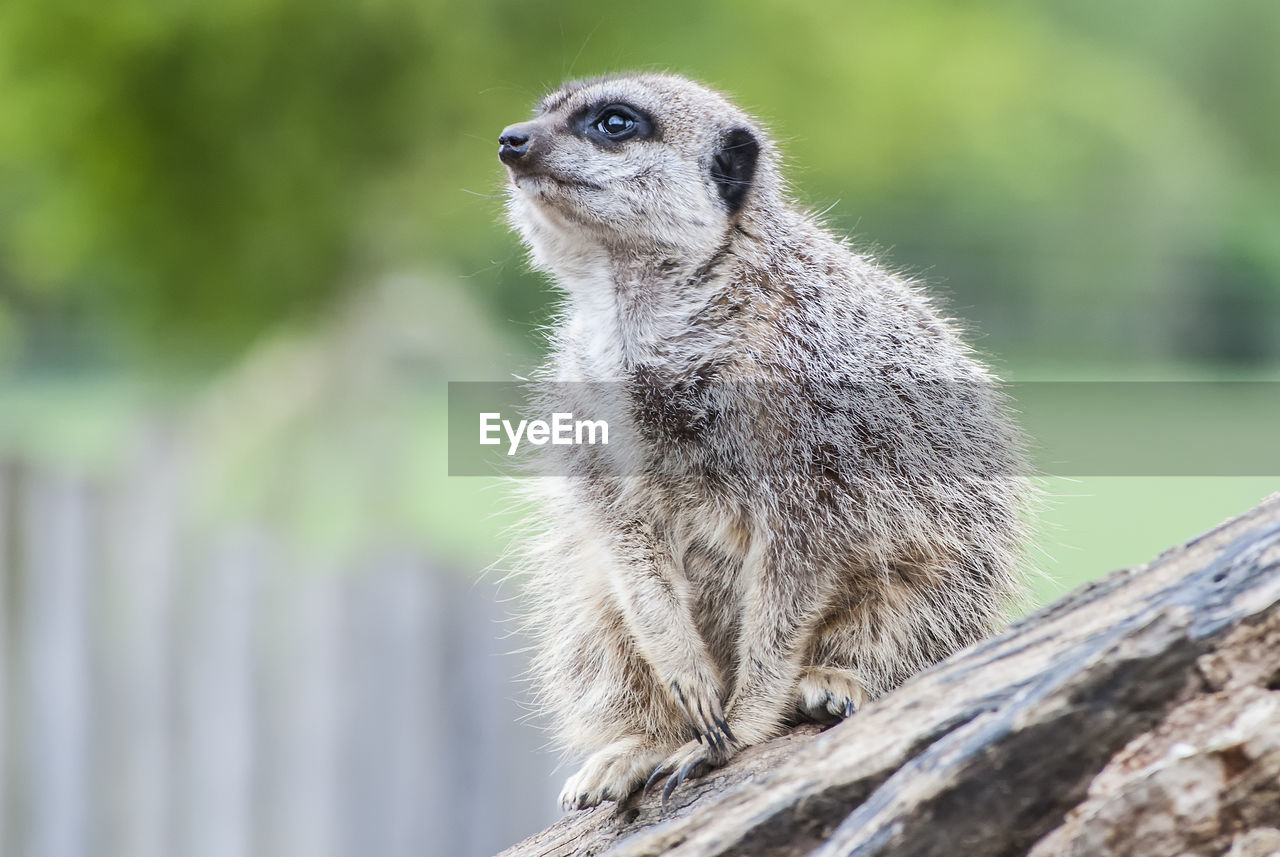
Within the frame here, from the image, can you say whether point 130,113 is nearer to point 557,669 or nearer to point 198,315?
point 198,315

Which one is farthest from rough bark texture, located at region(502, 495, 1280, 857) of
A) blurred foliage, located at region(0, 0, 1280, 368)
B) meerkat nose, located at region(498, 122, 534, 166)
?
blurred foliage, located at region(0, 0, 1280, 368)

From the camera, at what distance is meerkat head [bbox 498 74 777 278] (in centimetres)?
193

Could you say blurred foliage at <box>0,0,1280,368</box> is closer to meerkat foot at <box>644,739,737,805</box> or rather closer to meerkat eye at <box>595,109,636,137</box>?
meerkat eye at <box>595,109,636,137</box>

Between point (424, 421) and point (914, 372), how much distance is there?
9.52 ft

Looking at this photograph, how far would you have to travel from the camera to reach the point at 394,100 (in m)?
3.47

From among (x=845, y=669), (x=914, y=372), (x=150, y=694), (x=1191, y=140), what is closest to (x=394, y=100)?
(x=150, y=694)

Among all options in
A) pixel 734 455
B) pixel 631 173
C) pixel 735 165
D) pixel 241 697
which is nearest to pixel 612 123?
pixel 631 173

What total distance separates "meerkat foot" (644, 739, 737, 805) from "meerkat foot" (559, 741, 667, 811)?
0.9 inches

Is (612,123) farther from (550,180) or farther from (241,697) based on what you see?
(241,697)

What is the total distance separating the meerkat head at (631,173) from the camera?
193 centimetres

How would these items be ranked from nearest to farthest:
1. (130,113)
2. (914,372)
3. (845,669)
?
(845,669) → (914,372) → (130,113)

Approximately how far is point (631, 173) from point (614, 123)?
0.10 meters

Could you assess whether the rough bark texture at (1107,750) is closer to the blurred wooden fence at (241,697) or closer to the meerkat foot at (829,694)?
the meerkat foot at (829,694)

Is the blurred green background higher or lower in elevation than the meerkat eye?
higher
